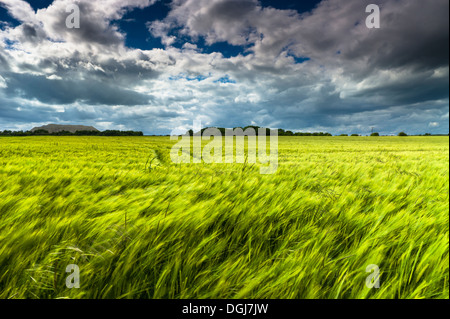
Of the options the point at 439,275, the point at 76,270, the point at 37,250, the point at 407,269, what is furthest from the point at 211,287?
the point at 439,275

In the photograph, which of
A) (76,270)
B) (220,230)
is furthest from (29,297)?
(220,230)

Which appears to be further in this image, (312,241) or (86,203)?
(86,203)

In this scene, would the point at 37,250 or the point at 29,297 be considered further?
the point at 37,250

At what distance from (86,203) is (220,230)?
1.18m

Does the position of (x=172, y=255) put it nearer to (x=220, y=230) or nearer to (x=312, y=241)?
(x=220, y=230)

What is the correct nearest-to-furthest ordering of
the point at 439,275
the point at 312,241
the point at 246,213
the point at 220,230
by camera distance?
1. the point at 439,275
2. the point at 312,241
3. the point at 220,230
4. the point at 246,213

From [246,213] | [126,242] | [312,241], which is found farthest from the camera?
[246,213]

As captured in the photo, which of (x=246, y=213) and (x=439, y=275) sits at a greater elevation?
(x=246, y=213)

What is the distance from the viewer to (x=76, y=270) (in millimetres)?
910

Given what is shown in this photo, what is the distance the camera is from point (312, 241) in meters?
1.25
